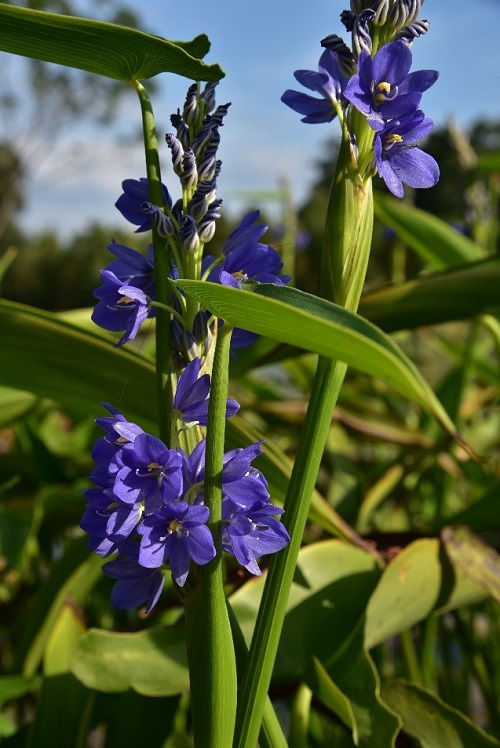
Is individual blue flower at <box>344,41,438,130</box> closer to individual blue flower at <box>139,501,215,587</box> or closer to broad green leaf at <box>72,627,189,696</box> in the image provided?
individual blue flower at <box>139,501,215,587</box>

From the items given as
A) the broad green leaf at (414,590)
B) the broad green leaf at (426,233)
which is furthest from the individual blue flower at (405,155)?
the broad green leaf at (426,233)

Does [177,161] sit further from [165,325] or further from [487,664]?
[487,664]

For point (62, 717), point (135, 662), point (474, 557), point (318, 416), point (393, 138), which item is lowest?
point (62, 717)

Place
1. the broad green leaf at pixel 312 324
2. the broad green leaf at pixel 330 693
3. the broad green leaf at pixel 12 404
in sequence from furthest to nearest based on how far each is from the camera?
the broad green leaf at pixel 12 404 → the broad green leaf at pixel 330 693 → the broad green leaf at pixel 312 324

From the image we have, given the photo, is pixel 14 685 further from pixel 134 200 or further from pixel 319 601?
pixel 134 200

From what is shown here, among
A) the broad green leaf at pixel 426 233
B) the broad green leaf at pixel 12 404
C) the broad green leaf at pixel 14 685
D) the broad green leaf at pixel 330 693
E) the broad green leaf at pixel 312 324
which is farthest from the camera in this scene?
the broad green leaf at pixel 426 233

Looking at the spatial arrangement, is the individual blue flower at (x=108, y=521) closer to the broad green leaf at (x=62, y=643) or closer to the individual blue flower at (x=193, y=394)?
the individual blue flower at (x=193, y=394)

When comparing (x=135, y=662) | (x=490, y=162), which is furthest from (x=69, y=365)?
(x=490, y=162)
